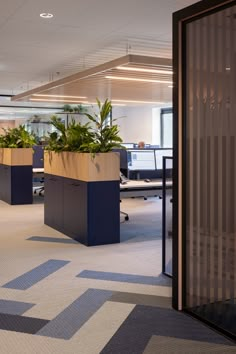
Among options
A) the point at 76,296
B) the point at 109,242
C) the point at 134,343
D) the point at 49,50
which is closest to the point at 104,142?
the point at 109,242

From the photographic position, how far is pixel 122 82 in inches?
343

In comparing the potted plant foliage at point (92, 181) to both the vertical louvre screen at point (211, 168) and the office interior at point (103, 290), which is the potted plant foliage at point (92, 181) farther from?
the vertical louvre screen at point (211, 168)

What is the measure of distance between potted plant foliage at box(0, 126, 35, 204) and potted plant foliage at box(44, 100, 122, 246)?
2.99 meters

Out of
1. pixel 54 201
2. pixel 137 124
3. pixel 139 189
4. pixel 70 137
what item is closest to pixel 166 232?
pixel 139 189

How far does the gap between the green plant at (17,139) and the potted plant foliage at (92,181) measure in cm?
319

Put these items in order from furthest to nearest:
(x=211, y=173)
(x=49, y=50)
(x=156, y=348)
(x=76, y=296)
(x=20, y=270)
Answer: (x=49, y=50) < (x=20, y=270) < (x=76, y=296) < (x=211, y=173) < (x=156, y=348)

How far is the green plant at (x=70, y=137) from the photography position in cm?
580

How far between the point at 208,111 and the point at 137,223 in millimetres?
4152

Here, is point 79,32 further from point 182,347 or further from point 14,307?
point 182,347

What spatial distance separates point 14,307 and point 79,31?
4.95m

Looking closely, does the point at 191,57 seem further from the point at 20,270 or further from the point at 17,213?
the point at 17,213

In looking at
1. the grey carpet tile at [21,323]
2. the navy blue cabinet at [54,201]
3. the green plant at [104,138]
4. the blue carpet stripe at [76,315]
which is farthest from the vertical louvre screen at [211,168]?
the navy blue cabinet at [54,201]

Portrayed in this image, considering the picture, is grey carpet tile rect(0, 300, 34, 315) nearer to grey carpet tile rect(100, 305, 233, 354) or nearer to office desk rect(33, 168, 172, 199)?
grey carpet tile rect(100, 305, 233, 354)

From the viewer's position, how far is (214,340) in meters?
2.95
